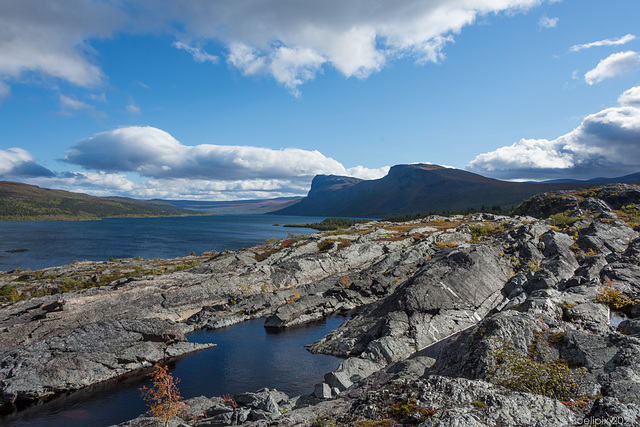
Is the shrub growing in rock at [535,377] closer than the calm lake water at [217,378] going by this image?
Yes

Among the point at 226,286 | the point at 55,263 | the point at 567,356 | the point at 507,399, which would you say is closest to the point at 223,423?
the point at 507,399

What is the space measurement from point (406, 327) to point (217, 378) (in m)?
21.6

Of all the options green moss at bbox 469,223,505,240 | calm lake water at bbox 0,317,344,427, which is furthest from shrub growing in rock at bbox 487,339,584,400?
green moss at bbox 469,223,505,240

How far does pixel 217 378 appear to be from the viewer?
112ft

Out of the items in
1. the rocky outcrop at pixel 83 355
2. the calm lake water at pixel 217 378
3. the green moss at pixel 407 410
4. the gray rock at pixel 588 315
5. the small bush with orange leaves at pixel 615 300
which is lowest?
the calm lake water at pixel 217 378

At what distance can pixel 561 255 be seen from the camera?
5344 cm

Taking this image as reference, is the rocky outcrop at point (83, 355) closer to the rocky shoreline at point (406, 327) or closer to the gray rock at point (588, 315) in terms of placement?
the rocky shoreline at point (406, 327)

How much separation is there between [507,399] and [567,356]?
8146mm

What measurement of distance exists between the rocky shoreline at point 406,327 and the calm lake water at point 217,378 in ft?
8.06

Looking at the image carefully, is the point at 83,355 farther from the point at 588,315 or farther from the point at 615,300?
the point at 615,300

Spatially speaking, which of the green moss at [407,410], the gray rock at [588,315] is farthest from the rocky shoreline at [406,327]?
the gray rock at [588,315]

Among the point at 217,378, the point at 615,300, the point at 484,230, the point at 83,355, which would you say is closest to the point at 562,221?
the point at 484,230

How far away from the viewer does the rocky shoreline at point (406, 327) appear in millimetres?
13072

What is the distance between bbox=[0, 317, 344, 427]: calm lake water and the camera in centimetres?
2852
